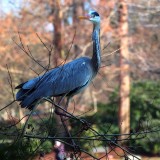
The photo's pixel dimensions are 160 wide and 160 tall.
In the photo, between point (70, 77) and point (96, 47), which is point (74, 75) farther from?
point (96, 47)

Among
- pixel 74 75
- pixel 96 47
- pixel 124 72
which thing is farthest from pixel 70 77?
pixel 124 72

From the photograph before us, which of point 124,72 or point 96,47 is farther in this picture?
point 124,72

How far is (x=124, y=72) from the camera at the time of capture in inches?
775

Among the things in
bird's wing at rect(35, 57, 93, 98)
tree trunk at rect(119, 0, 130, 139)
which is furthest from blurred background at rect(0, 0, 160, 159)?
bird's wing at rect(35, 57, 93, 98)

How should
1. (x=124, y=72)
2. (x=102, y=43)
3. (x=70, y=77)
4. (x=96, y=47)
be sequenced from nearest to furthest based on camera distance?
(x=96, y=47), (x=70, y=77), (x=102, y=43), (x=124, y=72)

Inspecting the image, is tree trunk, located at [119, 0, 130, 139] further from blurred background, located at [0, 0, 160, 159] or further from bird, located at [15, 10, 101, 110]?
bird, located at [15, 10, 101, 110]

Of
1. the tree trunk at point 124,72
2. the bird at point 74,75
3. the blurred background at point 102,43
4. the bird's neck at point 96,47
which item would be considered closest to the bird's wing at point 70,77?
the bird at point 74,75

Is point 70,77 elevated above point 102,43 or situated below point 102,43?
above

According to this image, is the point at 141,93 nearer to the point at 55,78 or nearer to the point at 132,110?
the point at 132,110

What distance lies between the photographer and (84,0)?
728 inches

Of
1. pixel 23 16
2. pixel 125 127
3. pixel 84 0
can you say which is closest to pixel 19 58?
pixel 23 16

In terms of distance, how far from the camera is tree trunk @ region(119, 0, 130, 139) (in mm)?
19094

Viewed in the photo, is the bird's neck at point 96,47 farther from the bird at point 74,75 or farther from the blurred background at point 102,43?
the blurred background at point 102,43

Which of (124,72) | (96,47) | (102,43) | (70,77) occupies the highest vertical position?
(96,47)
